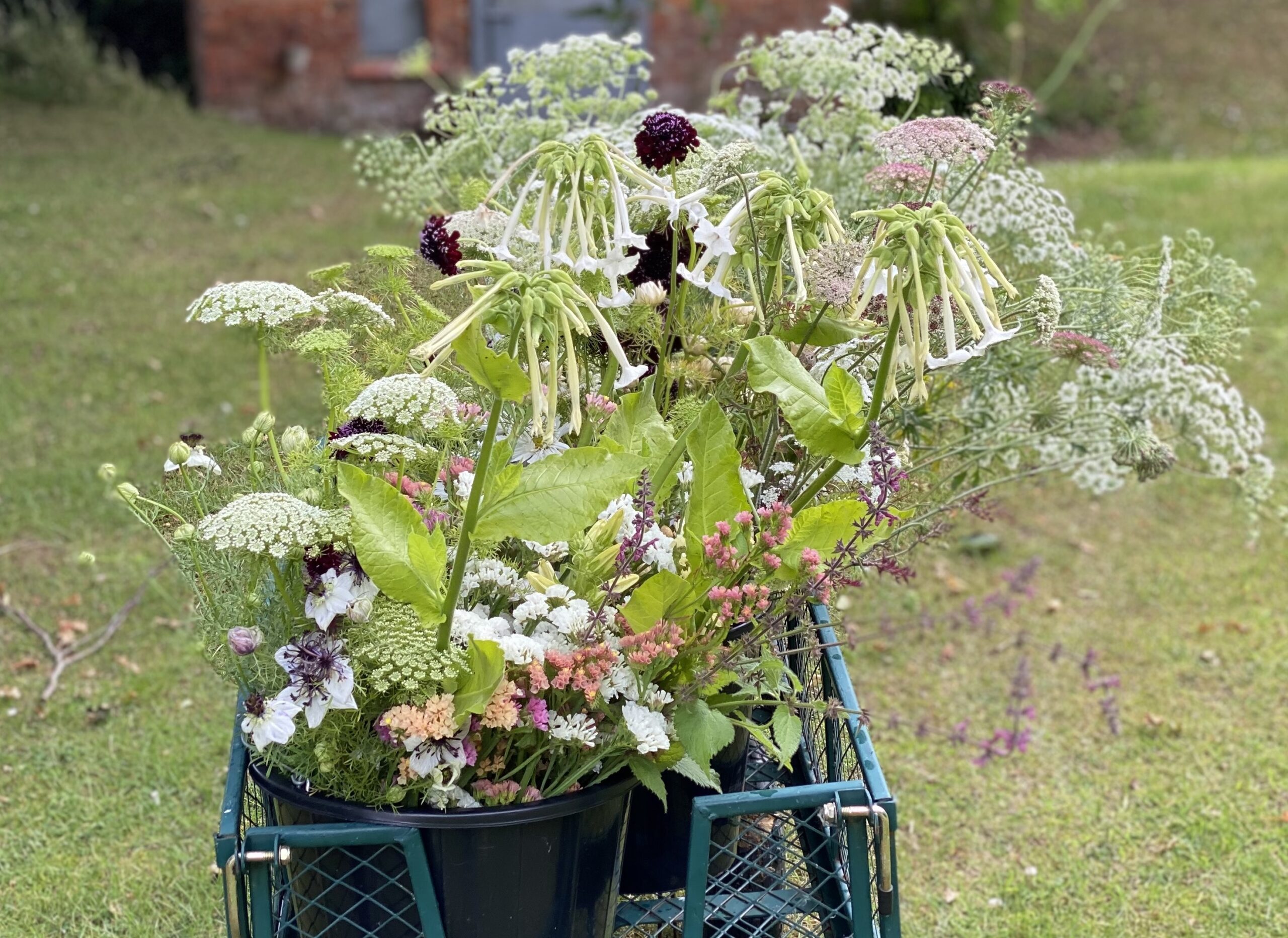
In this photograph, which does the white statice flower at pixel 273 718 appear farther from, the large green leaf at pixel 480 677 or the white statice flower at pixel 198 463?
the white statice flower at pixel 198 463

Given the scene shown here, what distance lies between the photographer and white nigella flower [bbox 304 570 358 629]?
141cm

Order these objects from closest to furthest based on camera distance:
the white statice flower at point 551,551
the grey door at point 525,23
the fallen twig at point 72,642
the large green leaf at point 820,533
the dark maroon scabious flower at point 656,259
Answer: the large green leaf at point 820,533 < the white statice flower at point 551,551 < the dark maroon scabious flower at point 656,259 < the fallen twig at point 72,642 < the grey door at point 525,23

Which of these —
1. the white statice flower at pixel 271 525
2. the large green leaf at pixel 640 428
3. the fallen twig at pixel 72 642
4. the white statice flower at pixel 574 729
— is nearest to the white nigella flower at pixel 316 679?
the white statice flower at pixel 271 525

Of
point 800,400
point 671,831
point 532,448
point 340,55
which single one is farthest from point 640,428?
point 340,55

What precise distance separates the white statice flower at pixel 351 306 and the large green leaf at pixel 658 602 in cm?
53

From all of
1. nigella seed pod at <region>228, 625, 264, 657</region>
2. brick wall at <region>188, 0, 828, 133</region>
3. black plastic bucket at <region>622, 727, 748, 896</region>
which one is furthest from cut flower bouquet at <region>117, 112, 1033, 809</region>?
brick wall at <region>188, 0, 828, 133</region>

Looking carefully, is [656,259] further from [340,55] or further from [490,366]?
[340,55]

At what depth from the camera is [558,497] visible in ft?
4.41

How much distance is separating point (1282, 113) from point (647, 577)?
934cm

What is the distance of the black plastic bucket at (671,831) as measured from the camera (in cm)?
180

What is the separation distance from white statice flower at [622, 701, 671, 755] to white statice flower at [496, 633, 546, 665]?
11 cm

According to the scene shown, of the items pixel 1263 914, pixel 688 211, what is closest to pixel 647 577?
pixel 688 211

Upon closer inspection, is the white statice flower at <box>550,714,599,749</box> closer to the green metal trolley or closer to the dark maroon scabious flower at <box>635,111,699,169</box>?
the green metal trolley

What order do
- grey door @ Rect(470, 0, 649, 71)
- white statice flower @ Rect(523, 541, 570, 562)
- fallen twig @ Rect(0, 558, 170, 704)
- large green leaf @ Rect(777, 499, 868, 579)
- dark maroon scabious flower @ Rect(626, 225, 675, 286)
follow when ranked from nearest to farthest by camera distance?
1. large green leaf @ Rect(777, 499, 868, 579)
2. white statice flower @ Rect(523, 541, 570, 562)
3. dark maroon scabious flower @ Rect(626, 225, 675, 286)
4. fallen twig @ Rect(0, 558, 170, 704)
5. grey door @ Rect(470, 0, 649, 71)
